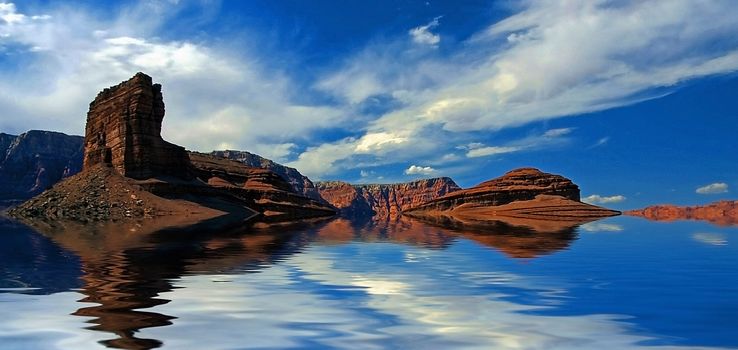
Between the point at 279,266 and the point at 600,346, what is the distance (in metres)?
10.3

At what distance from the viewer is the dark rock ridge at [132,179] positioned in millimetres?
73188

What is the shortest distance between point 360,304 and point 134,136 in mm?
96696

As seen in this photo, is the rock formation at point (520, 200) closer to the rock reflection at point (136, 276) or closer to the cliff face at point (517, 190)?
the cliff face at point (517, 190)

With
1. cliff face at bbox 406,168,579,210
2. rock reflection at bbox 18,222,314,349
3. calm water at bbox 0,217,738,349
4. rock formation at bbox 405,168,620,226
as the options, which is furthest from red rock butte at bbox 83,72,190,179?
cliff face at bbox 406,168,579,210

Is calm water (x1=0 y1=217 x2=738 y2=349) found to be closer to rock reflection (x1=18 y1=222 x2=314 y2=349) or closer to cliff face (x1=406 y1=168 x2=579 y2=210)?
rock reflection (x1=18 y1=222 x2=314 y2=349)

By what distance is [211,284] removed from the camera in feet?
35.1

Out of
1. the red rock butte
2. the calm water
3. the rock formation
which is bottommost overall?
the calm water

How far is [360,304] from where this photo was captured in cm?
873

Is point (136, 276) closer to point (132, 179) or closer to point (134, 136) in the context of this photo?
point (132, 179)

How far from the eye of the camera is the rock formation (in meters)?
134

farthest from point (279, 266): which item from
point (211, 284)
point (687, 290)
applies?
point (687, 290)

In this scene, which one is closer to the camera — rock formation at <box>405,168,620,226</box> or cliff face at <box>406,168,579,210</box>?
rock formation at <box>405,168,620,226</box>

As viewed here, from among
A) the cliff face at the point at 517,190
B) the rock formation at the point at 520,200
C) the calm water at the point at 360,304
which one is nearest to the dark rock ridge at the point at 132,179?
the calm water at the point at 360,304

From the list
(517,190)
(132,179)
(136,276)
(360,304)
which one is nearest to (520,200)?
(517,190)
